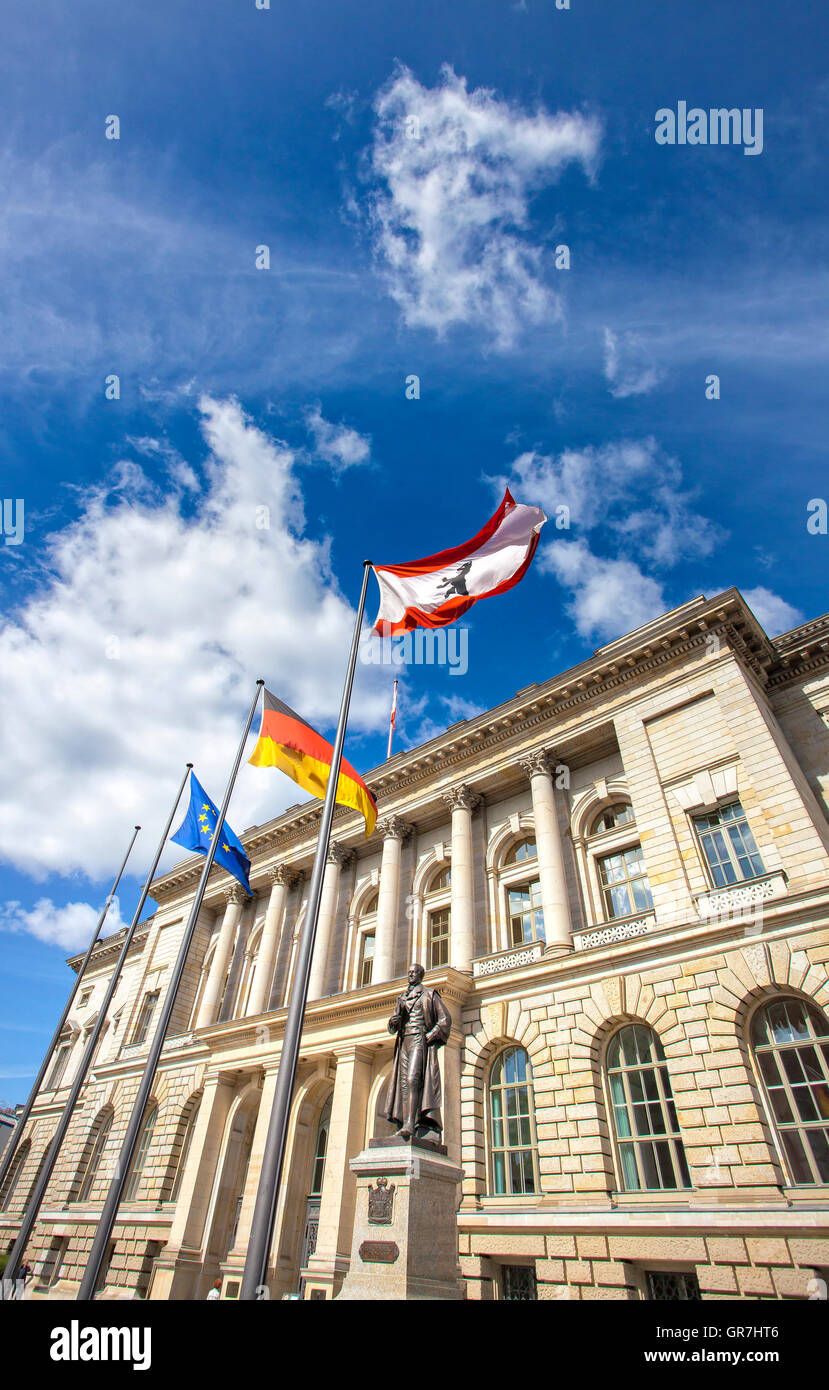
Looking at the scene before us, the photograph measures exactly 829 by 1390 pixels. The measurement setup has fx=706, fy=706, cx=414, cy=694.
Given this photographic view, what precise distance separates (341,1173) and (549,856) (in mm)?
10697

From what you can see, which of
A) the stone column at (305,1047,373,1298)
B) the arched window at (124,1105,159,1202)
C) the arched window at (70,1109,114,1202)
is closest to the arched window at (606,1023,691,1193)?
the stone column at (305,1047,373,1298)

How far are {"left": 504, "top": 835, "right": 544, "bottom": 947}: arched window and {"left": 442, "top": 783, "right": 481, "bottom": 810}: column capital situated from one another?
2263 mm

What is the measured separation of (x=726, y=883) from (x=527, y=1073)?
7485 mm

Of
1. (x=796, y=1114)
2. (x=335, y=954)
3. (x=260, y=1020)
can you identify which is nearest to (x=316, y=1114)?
(x=260, y=1020)

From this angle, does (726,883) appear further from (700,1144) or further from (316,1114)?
(316,1114)

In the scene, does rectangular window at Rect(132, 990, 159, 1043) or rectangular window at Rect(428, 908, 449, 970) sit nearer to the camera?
rectangular window at Rect(428, 908, 449, 970)

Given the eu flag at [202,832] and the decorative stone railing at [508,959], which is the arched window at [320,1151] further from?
the eu flag at [202,832]

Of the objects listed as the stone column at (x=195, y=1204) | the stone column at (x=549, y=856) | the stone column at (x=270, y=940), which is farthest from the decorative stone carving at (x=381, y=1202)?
the stone column at (x=270, y=940)

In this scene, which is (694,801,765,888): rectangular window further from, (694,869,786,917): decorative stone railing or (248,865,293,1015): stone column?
(248,865,293,1015): stone column

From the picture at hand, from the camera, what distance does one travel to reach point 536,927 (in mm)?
23156

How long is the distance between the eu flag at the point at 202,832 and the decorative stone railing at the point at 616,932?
999 centimetres

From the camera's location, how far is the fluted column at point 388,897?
24734mm

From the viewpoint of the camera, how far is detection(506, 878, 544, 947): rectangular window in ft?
76.0
